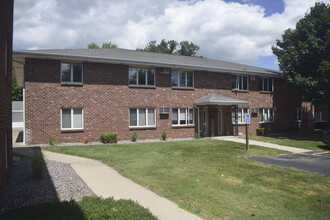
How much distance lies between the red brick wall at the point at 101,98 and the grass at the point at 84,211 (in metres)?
10.9

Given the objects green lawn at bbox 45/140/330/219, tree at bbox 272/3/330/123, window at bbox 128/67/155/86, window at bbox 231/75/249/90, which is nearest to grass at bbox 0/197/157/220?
green lawn at bbox 45/140/330/219

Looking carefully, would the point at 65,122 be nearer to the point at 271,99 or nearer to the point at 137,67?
the point at 137,67

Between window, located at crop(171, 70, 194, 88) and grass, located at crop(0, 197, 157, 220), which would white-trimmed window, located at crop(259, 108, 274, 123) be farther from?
grass, located at crop(0, 197, 157, 220)

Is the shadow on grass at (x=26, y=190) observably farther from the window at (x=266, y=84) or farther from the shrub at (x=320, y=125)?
the shrub at (x=320, y=125)

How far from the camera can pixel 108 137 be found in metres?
15.5

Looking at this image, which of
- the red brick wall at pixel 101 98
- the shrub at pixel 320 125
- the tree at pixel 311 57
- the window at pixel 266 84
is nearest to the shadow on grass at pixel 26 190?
the red brick wall at pixel 101 98

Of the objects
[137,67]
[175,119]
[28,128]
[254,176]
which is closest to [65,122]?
[28,128]

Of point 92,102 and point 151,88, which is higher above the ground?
point 151,88

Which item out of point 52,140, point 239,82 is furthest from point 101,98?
point 239,82

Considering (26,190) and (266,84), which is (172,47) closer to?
(266,84)

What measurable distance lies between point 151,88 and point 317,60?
1312 centimetres

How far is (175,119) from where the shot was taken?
1877cm

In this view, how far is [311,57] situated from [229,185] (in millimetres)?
17277

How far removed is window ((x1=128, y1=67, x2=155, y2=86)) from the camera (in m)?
17.2
